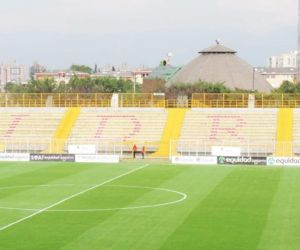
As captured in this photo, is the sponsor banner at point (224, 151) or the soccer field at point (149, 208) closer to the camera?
the soccer field at point (149, 208)

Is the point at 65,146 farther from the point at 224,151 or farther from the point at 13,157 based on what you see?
the point at 224,151

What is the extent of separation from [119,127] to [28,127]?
8649mm

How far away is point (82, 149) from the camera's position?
57.4 metres

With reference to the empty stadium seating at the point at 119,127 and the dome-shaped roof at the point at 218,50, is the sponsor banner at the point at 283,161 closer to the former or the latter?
the empty stadium seating at the point at 119,127

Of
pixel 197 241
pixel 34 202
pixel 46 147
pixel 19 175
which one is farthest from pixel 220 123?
pixel 197 241

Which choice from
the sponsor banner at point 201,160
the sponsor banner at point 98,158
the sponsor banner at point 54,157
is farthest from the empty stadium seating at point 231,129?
the sponsor banner at point 54,157

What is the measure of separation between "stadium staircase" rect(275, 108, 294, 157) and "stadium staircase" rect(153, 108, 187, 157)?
8.58 meters

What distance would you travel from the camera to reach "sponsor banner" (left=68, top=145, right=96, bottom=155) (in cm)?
5691

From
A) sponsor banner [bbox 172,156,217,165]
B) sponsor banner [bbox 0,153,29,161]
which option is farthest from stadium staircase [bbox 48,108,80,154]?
sponsor banner [bbox 172,156,217,165]

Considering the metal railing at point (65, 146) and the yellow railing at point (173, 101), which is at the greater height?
the yellow railing at point (173, 101)

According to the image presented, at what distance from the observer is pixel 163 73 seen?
175000 mm

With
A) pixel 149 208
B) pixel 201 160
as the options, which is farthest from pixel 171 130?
pixel 149 208

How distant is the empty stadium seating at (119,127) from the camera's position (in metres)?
62.0

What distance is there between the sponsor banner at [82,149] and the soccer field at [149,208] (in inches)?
359
